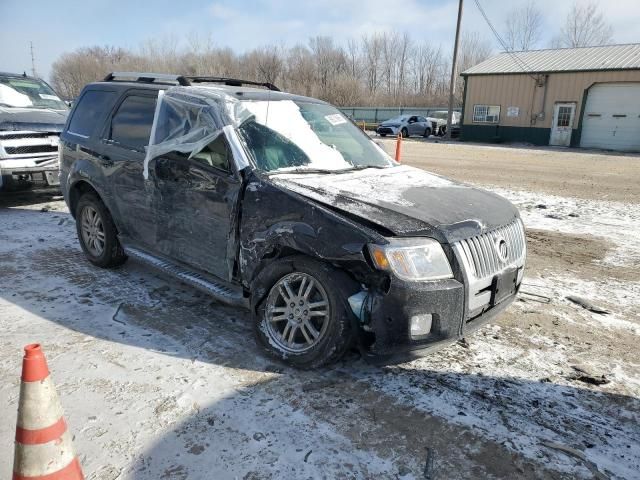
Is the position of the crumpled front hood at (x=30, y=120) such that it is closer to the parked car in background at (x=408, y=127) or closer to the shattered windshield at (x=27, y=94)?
the shattered windshield at (x=27, y=94)

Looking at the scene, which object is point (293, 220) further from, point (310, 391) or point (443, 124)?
point (443, 124)

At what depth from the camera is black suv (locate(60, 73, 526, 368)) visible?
9.90ft

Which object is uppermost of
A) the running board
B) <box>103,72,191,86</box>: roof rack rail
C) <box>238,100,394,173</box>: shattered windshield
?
<box>103,72,191,86</box>: roof rack rail

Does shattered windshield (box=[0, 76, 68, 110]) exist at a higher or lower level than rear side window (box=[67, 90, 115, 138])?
higher

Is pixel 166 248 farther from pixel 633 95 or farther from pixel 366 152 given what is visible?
pixel 633 95

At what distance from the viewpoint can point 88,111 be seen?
17.9 feet

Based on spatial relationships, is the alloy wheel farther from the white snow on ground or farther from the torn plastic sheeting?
the white snow on ground

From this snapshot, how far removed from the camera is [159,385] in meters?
3.23

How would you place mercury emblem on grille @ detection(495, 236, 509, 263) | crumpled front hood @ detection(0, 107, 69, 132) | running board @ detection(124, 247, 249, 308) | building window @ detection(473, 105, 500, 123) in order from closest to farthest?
1. mercury emblem on grille @ detection(495, 236, 509, 263)
2. running board @ detection(124, 247, 249, 308)
3. crumpled front hood @ detection(0, 107, 69, 132)
4. building window @ detection(473, 105, 500, 123)

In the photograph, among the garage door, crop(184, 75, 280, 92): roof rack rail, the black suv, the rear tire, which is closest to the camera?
the black suv

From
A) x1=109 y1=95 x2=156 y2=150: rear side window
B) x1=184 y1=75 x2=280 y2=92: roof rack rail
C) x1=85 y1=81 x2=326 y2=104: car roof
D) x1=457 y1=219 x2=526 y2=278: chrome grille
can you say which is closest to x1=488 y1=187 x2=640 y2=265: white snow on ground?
x1=457 y1=219 x2=526 y2=278: chrome grille

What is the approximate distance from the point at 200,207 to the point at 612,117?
1123 inches

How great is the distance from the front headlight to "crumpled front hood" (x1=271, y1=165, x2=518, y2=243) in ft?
0.23

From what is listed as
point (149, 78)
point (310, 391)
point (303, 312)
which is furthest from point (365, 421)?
point (149, 78)
